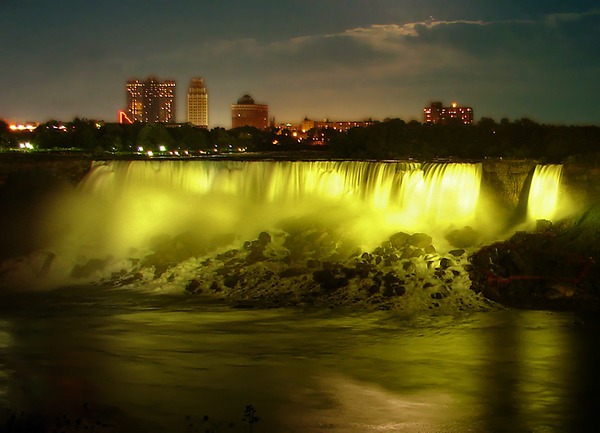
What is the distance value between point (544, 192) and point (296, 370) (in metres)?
15.0

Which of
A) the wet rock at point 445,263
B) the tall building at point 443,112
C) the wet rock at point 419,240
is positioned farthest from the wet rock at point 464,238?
the tall building at point 443,112

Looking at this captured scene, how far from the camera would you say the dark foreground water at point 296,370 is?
13.6 m

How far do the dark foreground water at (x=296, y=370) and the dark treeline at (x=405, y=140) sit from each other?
60.4 feet

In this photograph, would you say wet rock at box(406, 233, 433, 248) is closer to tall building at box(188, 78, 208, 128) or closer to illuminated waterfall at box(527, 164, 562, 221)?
illuminated waterfall at box(527, 164, 562, 221)

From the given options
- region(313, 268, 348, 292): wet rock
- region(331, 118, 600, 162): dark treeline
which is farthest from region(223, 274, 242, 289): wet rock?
region(331, 118, 600, 162): dark treeline

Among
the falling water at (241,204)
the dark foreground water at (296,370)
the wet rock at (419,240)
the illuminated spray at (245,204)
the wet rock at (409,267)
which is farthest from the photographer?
the falling water at (241,204)

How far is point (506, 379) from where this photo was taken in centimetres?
1605

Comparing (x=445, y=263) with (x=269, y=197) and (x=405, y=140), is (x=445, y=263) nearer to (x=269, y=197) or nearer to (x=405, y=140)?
(x=269, y=197)

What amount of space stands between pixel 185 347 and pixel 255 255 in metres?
9.46

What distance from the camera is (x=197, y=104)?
642 feet

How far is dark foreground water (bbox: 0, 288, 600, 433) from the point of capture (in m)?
13.6

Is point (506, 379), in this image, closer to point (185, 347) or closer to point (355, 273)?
point (185, 347)

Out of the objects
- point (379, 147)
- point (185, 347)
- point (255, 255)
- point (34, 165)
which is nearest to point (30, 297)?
point (255, 255)

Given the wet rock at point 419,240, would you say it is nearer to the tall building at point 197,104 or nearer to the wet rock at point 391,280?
the wet rock at point 391,280
